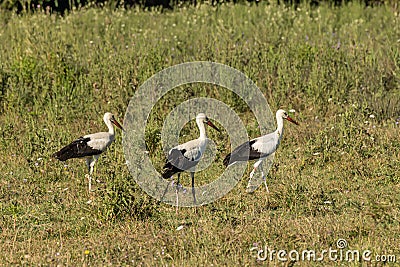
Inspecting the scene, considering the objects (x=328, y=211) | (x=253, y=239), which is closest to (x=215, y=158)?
(x=328, y=211)

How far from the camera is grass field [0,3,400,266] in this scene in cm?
655

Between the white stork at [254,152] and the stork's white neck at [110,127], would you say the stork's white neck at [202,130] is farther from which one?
the stork's white neck at [110,127]

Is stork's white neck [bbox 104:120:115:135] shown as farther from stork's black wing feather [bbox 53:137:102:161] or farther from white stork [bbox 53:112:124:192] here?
stork's black wing feather [bbox 53:137:102:161]

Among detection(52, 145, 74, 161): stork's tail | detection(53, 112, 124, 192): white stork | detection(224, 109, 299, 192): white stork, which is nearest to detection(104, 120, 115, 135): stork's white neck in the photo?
detection(53, 112, 124, 192): white stork

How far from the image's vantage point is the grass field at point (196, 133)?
6551 millimetres

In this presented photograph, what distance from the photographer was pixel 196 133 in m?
10.2

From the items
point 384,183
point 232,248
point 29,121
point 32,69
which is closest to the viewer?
point 232,248

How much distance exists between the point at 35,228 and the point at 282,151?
3.63 m

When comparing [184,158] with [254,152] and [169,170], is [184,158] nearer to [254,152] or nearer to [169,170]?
[169,170]

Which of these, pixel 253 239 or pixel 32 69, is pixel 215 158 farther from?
pixel 32 69

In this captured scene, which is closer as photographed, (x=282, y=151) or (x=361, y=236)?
(x=361, y=236)

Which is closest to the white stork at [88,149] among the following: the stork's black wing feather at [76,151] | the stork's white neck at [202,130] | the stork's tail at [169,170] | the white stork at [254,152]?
the stork's black wing feather at [76,151]

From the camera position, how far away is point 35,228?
731cm

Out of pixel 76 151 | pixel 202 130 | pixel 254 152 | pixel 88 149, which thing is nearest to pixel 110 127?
pixel 88 149
